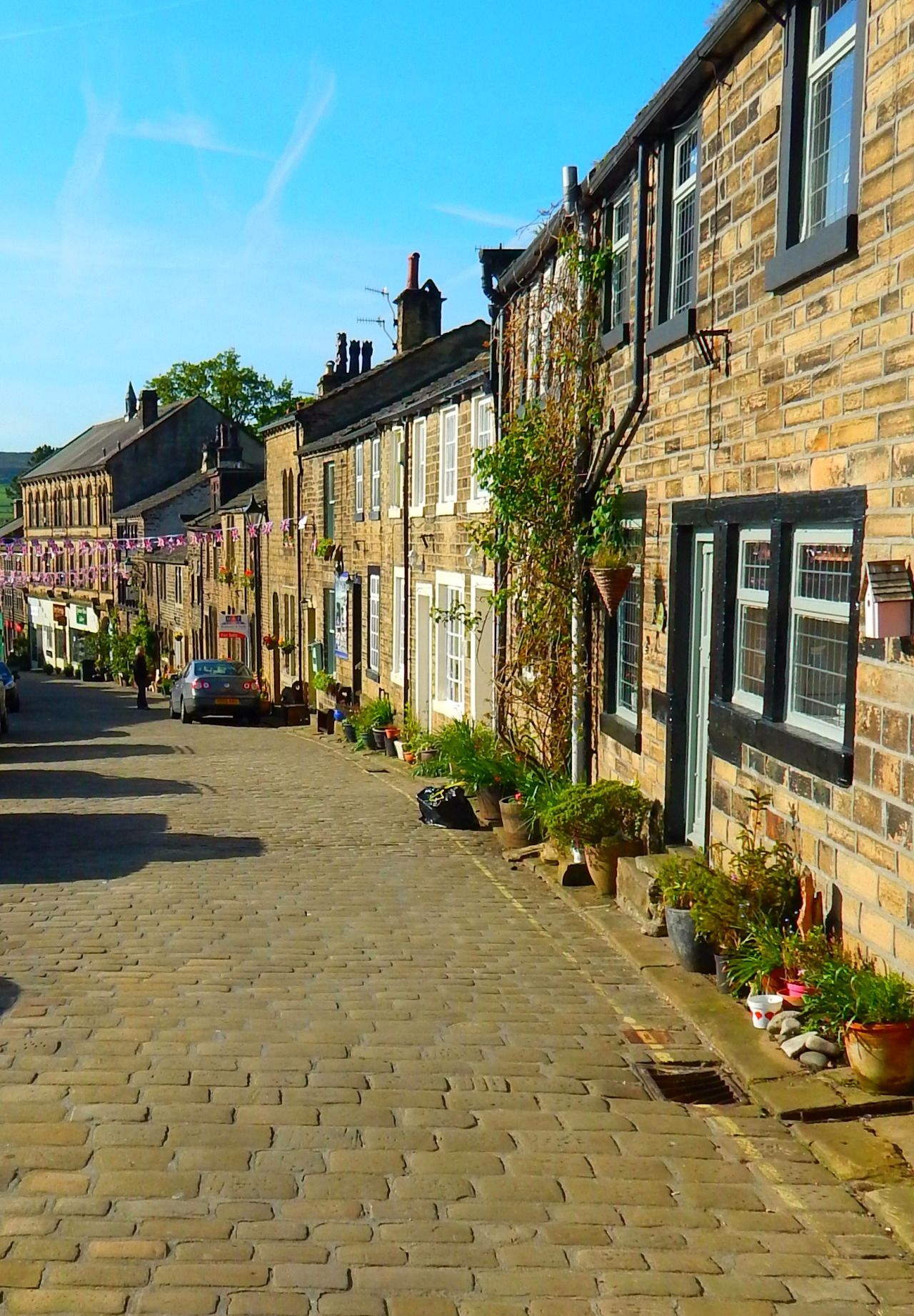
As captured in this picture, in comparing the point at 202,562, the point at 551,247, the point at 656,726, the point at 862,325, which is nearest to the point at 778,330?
the point at 862,325

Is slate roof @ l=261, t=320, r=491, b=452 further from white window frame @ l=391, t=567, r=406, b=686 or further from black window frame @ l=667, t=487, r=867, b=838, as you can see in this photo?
black window frame @ l=667, t=487, r=867, b=838

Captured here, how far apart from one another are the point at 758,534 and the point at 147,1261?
18.9 feet

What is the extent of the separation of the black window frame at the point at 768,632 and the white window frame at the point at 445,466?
→ 32.5ft

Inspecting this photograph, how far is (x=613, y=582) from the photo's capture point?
1127cm

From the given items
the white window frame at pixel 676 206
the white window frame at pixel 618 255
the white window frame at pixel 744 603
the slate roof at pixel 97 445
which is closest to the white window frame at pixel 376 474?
the white window frame at pixel 618 255

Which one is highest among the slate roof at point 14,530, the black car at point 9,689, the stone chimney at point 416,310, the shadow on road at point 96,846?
the stone chimney at point 416,310

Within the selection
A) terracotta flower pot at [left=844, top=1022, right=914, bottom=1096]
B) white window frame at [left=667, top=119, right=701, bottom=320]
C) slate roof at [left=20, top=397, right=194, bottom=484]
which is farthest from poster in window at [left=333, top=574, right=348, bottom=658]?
slate roof at [left=20, top=397, right=194, bottom=484]

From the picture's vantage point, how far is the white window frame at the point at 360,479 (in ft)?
89.0

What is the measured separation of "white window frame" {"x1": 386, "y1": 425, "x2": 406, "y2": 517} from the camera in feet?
76.5

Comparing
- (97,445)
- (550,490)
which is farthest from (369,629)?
(97,445)

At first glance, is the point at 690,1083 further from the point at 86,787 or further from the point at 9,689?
the point at 9,689

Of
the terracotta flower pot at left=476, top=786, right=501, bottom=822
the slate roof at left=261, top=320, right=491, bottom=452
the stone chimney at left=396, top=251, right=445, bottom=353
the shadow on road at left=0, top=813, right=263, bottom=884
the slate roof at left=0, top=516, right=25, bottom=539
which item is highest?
the stone chimney at left=396, top=251, right=445, bottom=353

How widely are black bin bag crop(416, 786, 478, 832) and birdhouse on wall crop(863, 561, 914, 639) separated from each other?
894cm

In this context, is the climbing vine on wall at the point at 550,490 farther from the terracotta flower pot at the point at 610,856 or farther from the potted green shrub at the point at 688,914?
the potted green shrub at the point at 688,914
